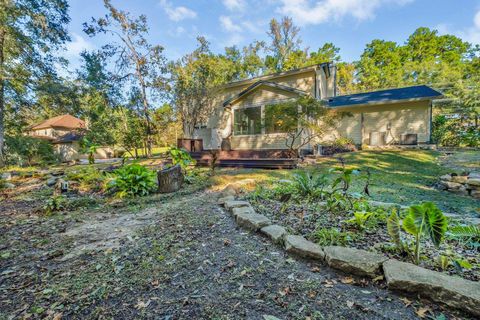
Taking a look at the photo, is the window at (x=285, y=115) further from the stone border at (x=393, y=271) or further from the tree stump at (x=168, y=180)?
the stone border at (x=393, y=271)

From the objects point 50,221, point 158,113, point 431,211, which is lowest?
point 50,221

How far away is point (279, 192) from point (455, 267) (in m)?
2.44

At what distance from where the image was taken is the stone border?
1.29 meters

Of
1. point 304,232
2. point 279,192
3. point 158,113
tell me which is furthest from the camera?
point 158,113

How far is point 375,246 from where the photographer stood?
199cm

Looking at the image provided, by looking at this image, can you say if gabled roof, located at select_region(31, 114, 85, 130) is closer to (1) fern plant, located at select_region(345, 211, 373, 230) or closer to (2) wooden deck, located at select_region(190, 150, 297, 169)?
(2) wooden deck, located at select_region(190, 150, 297, 169)

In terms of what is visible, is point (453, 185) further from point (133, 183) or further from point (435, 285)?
point (133, 183)

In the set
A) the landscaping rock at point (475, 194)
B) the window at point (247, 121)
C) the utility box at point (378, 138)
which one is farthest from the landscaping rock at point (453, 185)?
the utility box at point (378, 138)

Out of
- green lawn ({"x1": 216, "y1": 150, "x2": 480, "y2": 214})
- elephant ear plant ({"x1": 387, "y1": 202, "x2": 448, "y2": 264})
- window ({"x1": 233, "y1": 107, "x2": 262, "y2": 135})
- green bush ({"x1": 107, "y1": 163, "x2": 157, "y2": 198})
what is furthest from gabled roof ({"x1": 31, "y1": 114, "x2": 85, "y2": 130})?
elephant ear plant ({"x1": 387, "y1": 202, "x2": 448, "y2": 264})

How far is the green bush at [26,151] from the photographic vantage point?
43.2ft

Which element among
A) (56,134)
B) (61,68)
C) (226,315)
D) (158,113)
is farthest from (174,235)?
(56,134)

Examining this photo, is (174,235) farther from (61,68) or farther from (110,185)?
(61,68)

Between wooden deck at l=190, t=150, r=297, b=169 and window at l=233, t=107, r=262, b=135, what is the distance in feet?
6.87

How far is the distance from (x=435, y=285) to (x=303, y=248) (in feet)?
2.94
